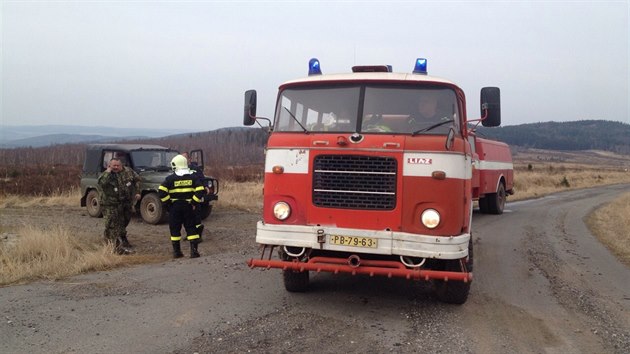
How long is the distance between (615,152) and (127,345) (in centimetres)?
16800

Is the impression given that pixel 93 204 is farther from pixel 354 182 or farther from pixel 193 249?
pixel 354 182

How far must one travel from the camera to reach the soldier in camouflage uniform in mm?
9492

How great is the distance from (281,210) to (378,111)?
5.15ft

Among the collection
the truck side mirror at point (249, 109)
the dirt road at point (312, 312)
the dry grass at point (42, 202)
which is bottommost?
the dry grass at point (42, 202)

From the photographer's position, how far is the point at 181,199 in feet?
29.4

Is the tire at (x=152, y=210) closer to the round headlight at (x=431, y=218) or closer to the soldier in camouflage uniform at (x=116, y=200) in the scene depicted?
the soldier in camouflage uniform at (x=116, y=200)

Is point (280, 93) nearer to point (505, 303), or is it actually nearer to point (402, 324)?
point (402, 324)

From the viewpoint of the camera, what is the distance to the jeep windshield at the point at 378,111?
588 centimetres

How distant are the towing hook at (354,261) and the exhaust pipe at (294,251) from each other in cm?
58

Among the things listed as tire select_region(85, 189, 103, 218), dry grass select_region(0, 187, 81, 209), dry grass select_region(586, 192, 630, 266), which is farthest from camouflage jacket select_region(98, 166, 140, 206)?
dry grass select_region(0, 187, 81, 209)

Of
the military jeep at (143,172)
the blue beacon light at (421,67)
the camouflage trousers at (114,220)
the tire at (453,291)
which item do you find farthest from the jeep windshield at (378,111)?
the military jeep at (143,172)

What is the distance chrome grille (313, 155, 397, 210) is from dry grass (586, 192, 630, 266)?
6.06 metres

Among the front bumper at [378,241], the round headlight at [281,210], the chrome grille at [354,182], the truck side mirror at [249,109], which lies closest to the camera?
the front bumper at [378,241]

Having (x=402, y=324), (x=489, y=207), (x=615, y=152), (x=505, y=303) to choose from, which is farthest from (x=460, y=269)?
(x=615, y=152)
